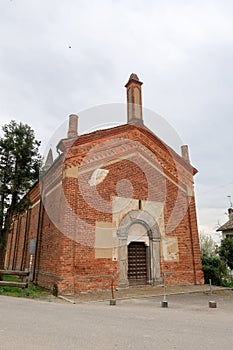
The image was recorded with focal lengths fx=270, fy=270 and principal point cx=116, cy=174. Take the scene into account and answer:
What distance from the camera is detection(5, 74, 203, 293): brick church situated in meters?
11.3

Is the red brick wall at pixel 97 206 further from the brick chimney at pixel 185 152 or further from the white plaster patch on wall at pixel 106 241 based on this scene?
the brick chimney at pixel 185 152

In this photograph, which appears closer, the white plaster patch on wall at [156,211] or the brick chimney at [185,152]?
the white plaster patch on wall at [156,211]

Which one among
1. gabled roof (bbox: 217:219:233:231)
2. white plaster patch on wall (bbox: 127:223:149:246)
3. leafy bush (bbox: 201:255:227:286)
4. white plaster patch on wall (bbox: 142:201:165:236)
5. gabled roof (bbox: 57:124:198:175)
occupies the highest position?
gabled roof (bbox: 57:124:198:175)

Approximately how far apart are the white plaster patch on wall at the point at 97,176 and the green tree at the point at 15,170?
10.8ft

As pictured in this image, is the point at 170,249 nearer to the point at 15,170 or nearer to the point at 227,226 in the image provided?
the point at 15,170

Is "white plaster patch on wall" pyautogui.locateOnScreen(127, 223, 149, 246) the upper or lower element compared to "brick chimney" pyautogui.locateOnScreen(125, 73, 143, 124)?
lower

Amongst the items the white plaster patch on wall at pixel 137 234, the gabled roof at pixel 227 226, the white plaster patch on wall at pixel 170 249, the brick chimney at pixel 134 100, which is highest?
the brick chimney at pixel 134 100

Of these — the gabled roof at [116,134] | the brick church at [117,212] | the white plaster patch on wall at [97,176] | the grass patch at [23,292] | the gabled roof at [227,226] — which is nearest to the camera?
the grass patch at [23,292]

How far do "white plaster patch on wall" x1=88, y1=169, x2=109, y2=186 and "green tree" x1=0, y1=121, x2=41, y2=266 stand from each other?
3.29 metres

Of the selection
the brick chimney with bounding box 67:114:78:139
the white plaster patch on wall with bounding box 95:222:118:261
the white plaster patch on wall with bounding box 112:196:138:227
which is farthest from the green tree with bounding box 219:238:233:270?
the brick chimney with bounding box 67:114:78:139

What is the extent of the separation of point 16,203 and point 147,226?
21.4 feet

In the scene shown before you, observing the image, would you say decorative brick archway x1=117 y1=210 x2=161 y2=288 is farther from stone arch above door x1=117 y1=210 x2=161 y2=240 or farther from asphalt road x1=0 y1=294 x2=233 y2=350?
asphalt road x1=0 y1=294 x2=233 y2=350

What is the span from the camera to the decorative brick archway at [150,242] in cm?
1202

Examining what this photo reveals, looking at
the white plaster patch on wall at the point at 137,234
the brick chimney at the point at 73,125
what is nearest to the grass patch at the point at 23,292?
the white plaster patch on wall at the point at 137,234
